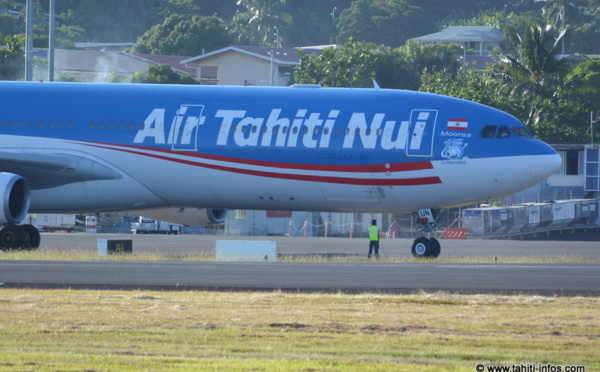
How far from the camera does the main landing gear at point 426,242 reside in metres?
30.6

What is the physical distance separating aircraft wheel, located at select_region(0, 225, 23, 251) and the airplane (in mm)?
42

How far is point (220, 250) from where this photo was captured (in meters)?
33.7

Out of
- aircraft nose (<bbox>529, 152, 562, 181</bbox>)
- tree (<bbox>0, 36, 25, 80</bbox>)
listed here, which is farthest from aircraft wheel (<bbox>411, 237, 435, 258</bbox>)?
tree (<bbox>0, 36, 25, 80</bbox>)

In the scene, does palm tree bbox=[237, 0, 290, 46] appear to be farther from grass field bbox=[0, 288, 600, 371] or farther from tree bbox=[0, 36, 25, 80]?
grass field bbox=[0, 288, 600, 371]

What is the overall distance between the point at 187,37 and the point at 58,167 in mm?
105843

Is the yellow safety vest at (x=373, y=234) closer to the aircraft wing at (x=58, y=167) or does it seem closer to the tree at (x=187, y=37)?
the aircraft wing at (x=58, y=167)

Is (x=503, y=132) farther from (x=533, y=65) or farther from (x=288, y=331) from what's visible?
(x=533, y=65)

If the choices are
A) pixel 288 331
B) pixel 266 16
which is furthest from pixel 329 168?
pixel 266 16

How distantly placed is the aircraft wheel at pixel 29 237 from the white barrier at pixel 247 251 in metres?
5.31

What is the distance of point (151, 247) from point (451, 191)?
14331 mm

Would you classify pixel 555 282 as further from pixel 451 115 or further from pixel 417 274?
pixel 451 115

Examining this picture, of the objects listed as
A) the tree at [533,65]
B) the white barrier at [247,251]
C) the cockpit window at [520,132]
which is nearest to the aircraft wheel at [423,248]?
the cockpit window at [520,132]

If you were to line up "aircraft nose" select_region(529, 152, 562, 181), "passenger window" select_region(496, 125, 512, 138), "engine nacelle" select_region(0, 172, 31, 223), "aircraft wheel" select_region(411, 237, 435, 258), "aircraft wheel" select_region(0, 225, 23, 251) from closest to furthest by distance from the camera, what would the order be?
"aircraft nose" select_region(529, 152, 562, 181) < "passenger window" select_region(496, 125, 512, 138) < "aircraft wheel" select_region(411, 237, 435, 258) < "engine nacelle" select_region(0, 172, 31, 223) < "aircraft wheel" select_region(0, 225, 23, 251)

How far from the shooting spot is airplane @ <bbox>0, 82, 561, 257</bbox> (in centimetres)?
3006
